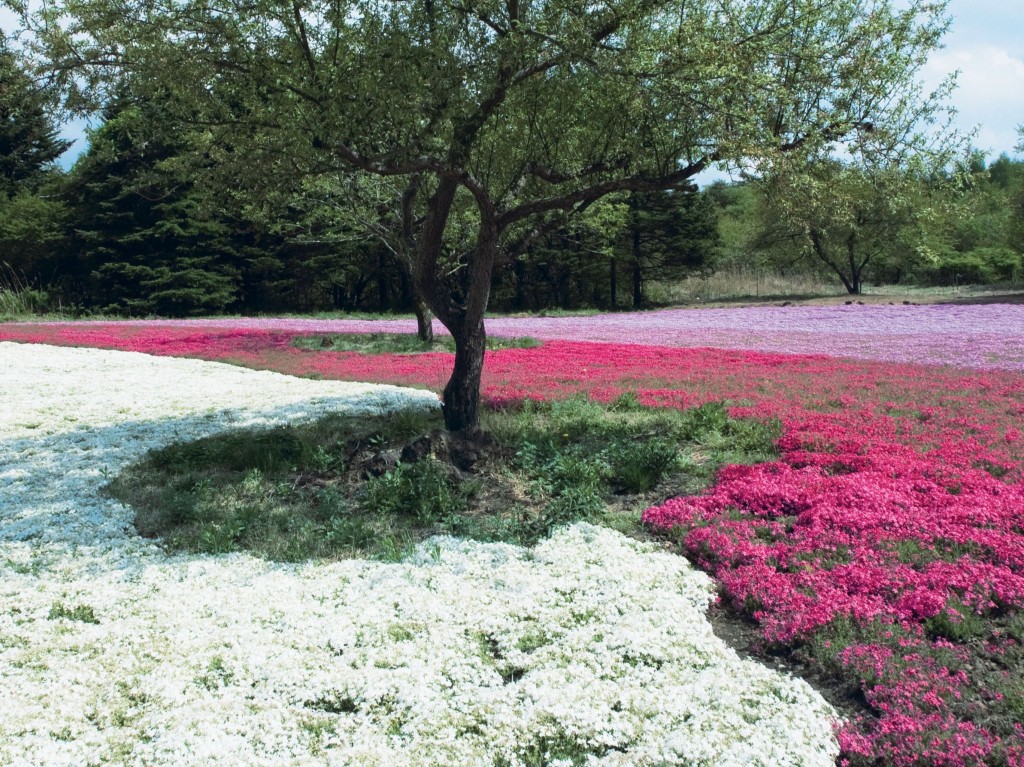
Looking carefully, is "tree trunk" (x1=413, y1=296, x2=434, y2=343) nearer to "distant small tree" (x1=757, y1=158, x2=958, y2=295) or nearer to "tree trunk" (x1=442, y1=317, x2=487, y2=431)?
"tree trunk" (x1=442, y1=317, x2=487, y2=431)

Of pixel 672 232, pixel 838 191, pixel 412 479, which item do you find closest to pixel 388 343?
pixel 412 479

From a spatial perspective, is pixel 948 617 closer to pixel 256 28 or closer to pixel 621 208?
pixel 256 28

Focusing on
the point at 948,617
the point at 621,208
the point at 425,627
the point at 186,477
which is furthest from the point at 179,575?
the point at 621,208

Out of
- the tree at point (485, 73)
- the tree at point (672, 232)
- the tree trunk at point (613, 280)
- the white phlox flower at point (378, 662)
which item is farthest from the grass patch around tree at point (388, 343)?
the tree trunk at point (613, 280)

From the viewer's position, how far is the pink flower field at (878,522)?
4.52m

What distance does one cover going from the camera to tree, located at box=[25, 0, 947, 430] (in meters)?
8.07

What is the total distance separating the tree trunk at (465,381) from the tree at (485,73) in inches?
71.3

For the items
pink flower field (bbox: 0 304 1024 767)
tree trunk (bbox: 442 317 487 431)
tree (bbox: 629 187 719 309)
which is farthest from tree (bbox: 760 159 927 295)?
tree (bbox: 629 187 719 309)

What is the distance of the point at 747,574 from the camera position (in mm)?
6168

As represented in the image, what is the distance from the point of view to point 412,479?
28.7 ft

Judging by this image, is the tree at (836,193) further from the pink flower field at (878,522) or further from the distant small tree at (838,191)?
the pink flower field at (878,522)

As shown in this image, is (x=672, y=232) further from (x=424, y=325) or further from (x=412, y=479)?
(x=412, y=479)

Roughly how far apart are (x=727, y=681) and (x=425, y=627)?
6.97 feet

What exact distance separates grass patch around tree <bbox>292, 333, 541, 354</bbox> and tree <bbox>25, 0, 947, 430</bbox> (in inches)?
567
